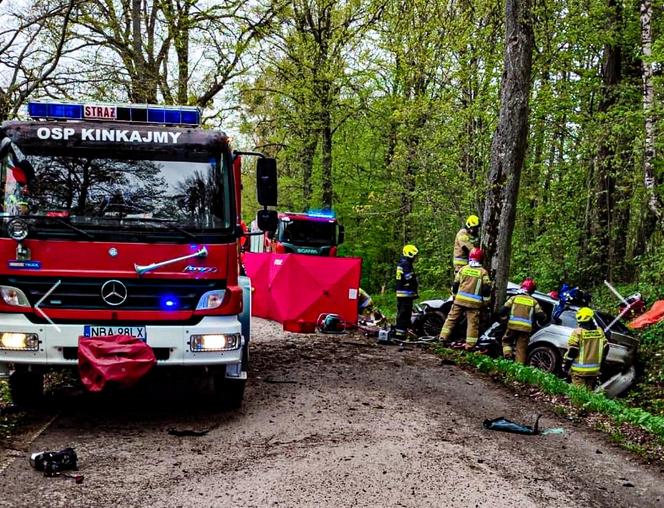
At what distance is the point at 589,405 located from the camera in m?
7.32

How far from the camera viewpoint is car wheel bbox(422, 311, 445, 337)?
13.1m

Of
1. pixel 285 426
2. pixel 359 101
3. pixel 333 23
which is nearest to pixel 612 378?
pixel 285 426

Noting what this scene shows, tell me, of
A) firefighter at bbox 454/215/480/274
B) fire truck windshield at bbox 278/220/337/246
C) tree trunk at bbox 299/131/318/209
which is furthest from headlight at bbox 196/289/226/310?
tree trunk at bbox 299/131/318/209

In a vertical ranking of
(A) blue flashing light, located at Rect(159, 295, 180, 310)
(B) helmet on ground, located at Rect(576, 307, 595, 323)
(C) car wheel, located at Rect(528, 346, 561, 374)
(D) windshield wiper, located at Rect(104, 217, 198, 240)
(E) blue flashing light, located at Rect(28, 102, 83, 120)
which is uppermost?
(E) blue flashing light, located at Rect(28, 102, 83, 120)

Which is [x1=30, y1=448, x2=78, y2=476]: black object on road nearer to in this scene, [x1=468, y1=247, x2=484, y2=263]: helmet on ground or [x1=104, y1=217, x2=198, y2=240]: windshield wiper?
[x1=104, y1=217, x2=198, y2=240]: windshield wiper

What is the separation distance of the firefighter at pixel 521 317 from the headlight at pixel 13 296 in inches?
312

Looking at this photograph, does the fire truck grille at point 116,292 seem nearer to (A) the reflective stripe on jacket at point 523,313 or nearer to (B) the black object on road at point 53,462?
(B) the black object on road at point 53,462

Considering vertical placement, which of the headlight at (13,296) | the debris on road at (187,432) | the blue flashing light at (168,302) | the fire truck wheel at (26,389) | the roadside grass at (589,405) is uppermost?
the headlight at (13,296)

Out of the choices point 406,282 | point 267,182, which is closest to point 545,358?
point 406,282

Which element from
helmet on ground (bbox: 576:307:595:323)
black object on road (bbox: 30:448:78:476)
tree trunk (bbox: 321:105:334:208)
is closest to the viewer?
black object on road (bbox: 30:448:78:476)

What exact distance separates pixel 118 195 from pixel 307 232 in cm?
1524

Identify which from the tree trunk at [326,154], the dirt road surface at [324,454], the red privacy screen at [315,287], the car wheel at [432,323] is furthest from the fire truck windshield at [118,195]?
the tree trunk at [326,154]

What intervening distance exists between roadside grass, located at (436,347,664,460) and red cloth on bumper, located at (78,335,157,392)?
14.8ft

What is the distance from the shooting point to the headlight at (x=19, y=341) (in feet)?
18.1
